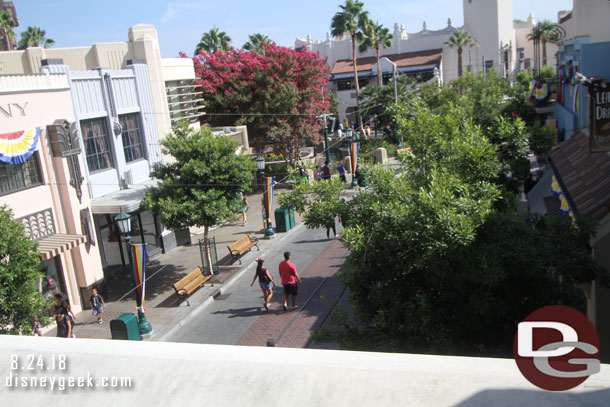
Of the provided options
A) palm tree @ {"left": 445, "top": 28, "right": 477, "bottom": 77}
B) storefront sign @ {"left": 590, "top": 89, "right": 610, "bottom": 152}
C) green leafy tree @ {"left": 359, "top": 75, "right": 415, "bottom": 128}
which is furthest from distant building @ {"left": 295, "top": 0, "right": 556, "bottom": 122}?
storefront sign @ {"left": 590, "top": 89, "right": 610, "bottom": 152}

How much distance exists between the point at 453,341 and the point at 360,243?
1.63m

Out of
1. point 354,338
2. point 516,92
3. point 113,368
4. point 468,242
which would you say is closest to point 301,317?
point 354,338

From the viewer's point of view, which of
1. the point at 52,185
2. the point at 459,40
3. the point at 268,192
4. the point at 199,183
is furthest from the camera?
the point at 459,40

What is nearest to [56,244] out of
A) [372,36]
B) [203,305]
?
[203,305]

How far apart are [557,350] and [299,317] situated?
9659 mm

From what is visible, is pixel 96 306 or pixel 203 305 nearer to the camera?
pixel 96 306

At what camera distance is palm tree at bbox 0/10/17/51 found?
46.4 m

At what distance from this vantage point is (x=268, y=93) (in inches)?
1144

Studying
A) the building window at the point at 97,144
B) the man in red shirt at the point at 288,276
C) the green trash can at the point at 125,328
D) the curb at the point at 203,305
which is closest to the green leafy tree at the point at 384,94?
the curb at the point at 203,305

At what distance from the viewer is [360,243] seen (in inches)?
256

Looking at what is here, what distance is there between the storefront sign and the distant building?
156 ft

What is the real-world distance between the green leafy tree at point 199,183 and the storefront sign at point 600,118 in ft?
34.1

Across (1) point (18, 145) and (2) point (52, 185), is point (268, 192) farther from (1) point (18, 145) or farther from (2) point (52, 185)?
(1) point (18, 145)

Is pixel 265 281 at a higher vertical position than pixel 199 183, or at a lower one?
lower
